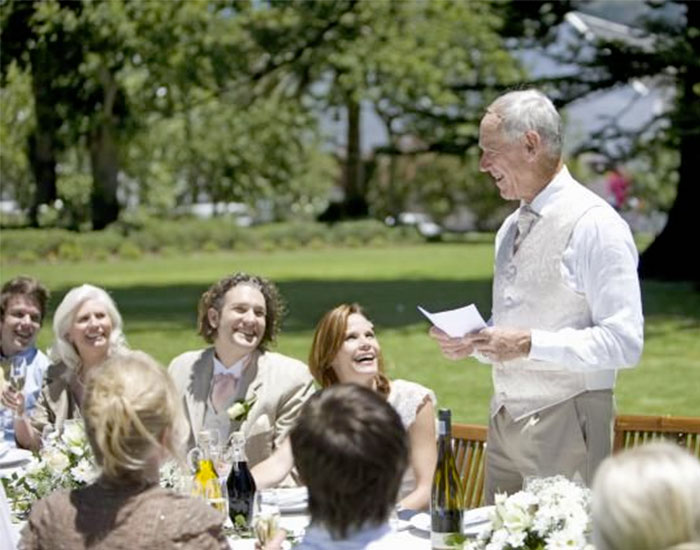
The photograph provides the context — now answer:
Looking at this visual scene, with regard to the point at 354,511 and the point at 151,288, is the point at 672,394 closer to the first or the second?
the point at 354,511

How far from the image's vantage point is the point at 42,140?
36.8 meters

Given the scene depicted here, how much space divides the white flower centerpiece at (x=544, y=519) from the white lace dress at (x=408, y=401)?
1.48 m

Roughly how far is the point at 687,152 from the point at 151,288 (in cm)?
980

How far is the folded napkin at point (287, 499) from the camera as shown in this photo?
14.8 ft

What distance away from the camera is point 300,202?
6569 cm

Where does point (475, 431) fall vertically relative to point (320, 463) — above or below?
below

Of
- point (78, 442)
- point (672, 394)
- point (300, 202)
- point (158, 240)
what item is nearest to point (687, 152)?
point (672, 394)

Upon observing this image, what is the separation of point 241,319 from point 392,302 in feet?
54.0

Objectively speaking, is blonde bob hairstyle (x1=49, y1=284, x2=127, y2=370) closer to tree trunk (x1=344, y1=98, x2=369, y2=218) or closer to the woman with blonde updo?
the woman with blonde updo

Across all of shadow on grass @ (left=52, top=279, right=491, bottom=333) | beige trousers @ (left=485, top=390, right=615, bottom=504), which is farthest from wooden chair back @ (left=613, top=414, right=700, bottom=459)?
shadow on grass @ (left=52, top=279, right=491, bottom=333)

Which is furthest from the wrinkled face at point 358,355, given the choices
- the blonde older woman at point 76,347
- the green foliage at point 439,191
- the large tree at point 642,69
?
the green foliage at point 439,191

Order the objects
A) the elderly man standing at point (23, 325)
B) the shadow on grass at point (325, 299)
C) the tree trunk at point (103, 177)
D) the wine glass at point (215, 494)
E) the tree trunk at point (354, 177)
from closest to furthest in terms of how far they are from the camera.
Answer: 1. the wine glass at point (215, 494)
2. the elderly man standing at point (23, 325)
3. the shadow on grass at point (325, 299)
4. the tree trunk at point (103, 177)
5. the tree trunk at point (354, 177)

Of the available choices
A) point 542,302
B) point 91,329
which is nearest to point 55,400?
point 91,329

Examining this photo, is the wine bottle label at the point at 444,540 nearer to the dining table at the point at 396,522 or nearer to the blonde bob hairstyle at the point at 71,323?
the dining table at the point at 396,522
